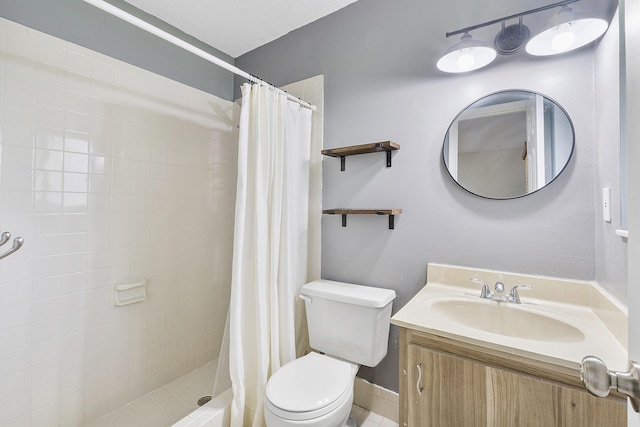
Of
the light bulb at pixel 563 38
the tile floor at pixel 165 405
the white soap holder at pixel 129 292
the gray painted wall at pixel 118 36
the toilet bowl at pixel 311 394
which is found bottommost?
the tile floor at pixel 165 405

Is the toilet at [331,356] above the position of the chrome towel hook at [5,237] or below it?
below

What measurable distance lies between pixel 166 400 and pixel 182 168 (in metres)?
1.52

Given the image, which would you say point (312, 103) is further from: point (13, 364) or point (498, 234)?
point (13, 364)

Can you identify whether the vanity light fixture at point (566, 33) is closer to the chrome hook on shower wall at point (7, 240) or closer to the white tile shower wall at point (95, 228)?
the white tile shower wall at point (95, 228)

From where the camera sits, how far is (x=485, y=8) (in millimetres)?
1365

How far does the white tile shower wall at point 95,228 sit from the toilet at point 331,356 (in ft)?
3.42

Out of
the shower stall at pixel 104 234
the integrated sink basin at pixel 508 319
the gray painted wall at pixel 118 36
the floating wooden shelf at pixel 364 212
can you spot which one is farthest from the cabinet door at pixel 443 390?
the gray painted wall at pixel 118 36

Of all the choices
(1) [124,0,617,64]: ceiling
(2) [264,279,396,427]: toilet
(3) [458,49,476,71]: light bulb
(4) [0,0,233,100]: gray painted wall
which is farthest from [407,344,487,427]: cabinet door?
(4) [0,0,233,100]: gray painted wall

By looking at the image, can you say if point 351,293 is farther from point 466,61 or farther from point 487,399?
point 466,61

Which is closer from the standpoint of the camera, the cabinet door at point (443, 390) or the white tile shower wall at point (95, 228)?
the cabinet door at point (443, 390)

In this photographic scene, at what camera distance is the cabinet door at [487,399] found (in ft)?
2.59

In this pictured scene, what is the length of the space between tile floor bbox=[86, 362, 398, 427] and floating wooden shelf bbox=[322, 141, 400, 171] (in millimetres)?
1446

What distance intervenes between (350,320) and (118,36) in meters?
2.16

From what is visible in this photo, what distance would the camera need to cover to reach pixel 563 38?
3.71ft
